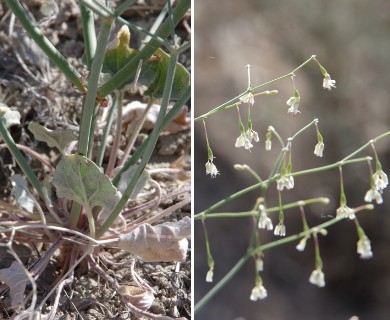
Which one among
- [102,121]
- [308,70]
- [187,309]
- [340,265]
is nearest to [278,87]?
[308,70]

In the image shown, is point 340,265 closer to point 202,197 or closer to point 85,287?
point 202,197

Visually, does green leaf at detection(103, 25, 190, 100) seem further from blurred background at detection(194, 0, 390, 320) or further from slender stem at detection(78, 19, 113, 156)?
blurred background at detection(194, 0, 390, 320)

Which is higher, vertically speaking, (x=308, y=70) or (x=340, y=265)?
(x=308, y=70)

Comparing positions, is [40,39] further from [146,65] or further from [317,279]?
[317,279]

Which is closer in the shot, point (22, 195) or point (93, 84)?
point (93, 84)

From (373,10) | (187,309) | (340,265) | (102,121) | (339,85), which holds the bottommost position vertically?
(340,265)

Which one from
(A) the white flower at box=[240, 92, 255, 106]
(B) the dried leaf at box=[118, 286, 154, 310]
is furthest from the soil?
(A) the white flower at box=[240, 92, 255, 106]

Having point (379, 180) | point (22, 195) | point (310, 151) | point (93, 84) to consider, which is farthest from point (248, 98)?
point (310, 151)
